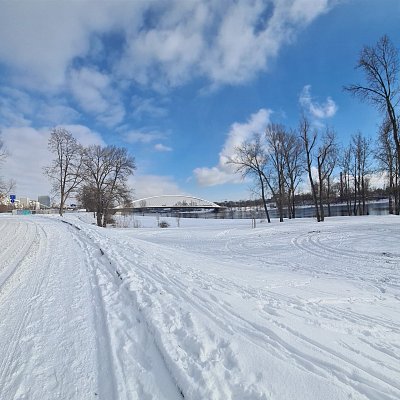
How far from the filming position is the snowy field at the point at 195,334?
2527 mm

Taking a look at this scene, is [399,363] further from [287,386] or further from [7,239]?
[7,239]

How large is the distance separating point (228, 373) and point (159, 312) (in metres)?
1.64

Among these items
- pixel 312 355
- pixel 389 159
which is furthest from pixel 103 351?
pixel 389 159

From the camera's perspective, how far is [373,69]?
17000 millimetres

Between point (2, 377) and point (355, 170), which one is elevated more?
point (355, 170)

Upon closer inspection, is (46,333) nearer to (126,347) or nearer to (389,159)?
(126,347)

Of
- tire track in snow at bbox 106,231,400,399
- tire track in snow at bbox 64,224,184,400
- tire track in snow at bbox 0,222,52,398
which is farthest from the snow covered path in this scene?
tire track in snow at bbox 106,231,400,399

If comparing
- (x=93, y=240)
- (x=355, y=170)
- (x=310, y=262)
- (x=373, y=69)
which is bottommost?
(x=310, y=262)

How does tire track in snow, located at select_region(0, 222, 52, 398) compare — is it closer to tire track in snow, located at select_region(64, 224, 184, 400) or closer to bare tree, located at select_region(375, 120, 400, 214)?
tire track in snow, located at select_region(64, 224, 184, 400)

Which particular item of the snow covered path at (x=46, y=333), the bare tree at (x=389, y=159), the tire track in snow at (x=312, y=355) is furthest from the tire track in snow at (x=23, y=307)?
the bare tree at (x=389, y=159)

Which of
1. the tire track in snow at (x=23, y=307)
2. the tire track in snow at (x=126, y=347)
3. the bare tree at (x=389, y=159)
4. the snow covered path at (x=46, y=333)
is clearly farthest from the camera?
the bare tree at (x=389, y=159)

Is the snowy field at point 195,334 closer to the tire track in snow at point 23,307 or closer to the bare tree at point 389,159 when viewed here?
the tire track in snow at point 23,307

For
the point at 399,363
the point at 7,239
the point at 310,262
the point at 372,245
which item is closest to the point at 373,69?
the point at 372,245

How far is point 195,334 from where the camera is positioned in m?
3.36
